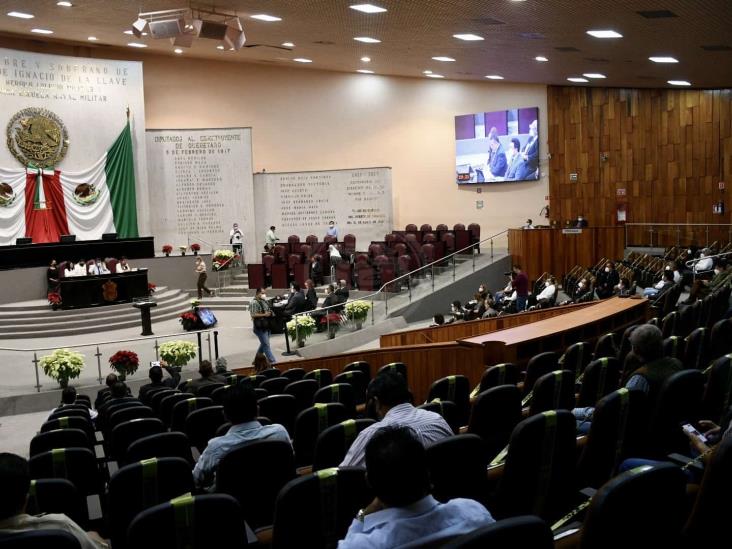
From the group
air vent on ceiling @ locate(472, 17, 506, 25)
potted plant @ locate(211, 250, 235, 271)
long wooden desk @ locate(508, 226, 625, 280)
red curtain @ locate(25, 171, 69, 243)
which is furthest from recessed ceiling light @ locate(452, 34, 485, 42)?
red curtain @ locate(25, 171, 69, 243)

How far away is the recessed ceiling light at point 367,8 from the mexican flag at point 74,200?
1141 cm

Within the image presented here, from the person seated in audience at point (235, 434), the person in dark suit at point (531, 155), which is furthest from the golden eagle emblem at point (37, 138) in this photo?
the person seated in audience at point (235, 434)

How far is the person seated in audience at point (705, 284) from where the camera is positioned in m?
9.67

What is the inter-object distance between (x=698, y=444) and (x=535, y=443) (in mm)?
830

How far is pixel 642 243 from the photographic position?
779 inches

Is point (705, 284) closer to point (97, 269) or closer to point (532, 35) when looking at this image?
point (532, 35)

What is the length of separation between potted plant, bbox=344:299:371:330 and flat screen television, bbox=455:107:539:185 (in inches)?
383

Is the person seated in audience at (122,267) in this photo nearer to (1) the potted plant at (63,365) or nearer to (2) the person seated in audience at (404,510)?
(1) the potted plant at (63,365)

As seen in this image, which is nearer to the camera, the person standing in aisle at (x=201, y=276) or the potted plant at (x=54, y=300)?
the potted plant at (x=54, y=300)

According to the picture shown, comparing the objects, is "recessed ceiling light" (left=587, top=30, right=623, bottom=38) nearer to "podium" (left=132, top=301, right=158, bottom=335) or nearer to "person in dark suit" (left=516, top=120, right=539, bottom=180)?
"podium" (left=132, top=301, right=158, bottom=335)

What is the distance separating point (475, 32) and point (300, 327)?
5.91 metres

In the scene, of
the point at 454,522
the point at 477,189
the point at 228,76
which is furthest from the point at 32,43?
the point at 454,522

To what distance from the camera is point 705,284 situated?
11.4 m

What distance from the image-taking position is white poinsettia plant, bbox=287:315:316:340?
1341 centimetres
